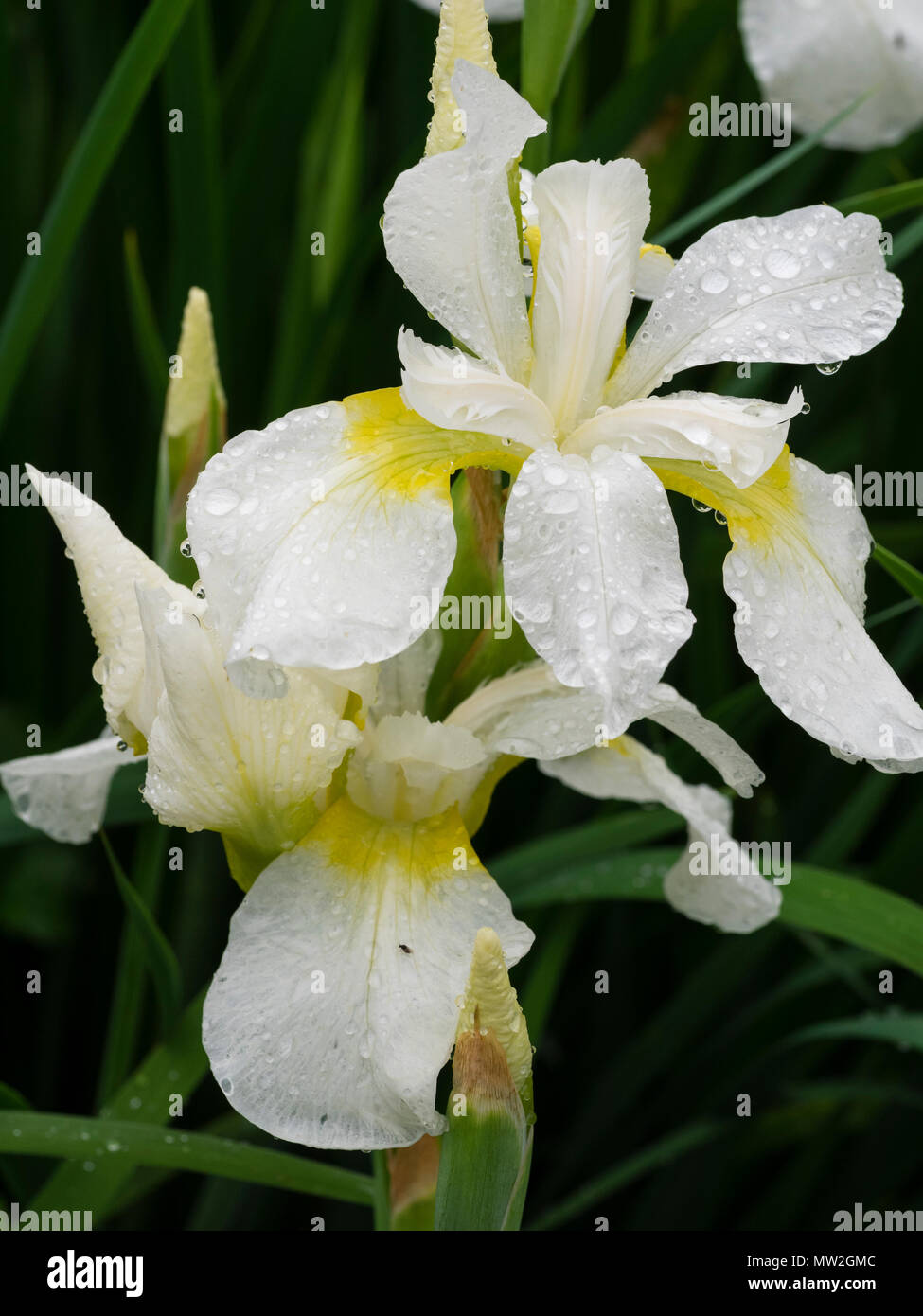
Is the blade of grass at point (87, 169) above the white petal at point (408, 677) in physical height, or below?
above

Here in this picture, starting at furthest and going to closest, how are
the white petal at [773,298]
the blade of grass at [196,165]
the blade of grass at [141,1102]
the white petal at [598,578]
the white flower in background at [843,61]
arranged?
the white flower in background at [843,61]
the blade of grass at [196,165]
the blade of grass at [141,1102]
the white petal at [773,298]
the white petal at [598,578]

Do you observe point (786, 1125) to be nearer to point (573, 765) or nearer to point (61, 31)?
point (573, 765)

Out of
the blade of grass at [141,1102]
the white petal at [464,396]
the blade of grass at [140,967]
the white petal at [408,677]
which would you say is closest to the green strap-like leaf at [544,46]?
the white petal at [464,396]

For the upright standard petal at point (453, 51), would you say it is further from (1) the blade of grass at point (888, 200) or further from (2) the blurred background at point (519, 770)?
(2) the blurred background at point (519, 770)

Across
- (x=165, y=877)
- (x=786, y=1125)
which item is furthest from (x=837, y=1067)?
(x=165, y=877)

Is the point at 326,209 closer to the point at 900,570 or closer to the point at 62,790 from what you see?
the point at 62,790

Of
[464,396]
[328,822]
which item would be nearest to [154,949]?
[328,822]

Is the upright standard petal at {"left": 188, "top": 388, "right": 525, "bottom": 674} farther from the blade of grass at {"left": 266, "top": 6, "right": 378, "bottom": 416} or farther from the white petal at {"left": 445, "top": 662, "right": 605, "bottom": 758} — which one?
the blade of grass at {"left": 266, "top": 6, "right": 378, "bottom": 416}

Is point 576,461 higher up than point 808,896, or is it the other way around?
point 576,461
